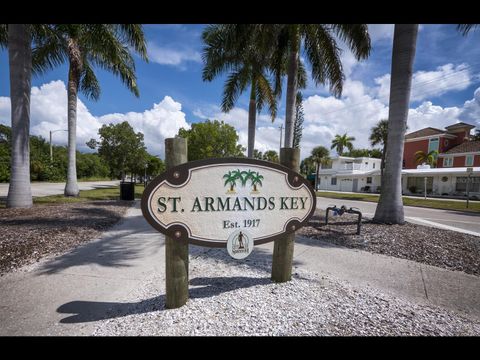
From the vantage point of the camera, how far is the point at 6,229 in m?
5.22

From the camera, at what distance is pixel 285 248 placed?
3076mm

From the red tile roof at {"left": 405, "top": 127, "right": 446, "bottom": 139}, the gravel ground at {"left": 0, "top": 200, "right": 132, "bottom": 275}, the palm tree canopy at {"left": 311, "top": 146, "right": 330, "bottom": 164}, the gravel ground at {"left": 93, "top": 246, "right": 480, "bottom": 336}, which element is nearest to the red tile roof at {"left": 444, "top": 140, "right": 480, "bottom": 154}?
the red tile roof at {"left": 405, "top": 127, "right": 446, "bottom": 139}

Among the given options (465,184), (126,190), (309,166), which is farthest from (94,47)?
(309,166)

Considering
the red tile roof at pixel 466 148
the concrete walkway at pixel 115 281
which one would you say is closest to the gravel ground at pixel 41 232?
the concrete walkway at pixel 115 281

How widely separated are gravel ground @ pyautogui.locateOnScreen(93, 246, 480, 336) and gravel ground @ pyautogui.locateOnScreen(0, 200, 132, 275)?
2435 millimetres

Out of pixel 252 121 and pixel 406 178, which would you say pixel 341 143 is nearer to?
pixel 406 178

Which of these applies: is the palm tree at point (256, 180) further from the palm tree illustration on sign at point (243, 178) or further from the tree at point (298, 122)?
the tree at point (298, 122)

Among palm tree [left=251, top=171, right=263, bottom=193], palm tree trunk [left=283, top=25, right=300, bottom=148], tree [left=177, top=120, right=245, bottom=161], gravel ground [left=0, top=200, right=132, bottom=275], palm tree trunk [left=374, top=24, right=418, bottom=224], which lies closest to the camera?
palm tree [left=251, top=171, right=263, bottom=193]

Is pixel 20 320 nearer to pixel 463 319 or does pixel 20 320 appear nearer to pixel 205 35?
pixel 463 319

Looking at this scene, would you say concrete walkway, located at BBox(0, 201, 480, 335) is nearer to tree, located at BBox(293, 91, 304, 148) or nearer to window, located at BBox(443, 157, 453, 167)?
tree, located at BBox(293, 91, 304, 148)

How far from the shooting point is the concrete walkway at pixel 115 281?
2.37 m

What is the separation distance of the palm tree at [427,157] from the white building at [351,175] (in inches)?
218

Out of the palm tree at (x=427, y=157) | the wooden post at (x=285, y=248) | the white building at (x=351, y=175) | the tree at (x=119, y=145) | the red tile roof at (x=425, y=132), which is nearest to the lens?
the wooden post at (x=285, y=248)

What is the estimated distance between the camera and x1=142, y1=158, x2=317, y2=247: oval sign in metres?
2.35
